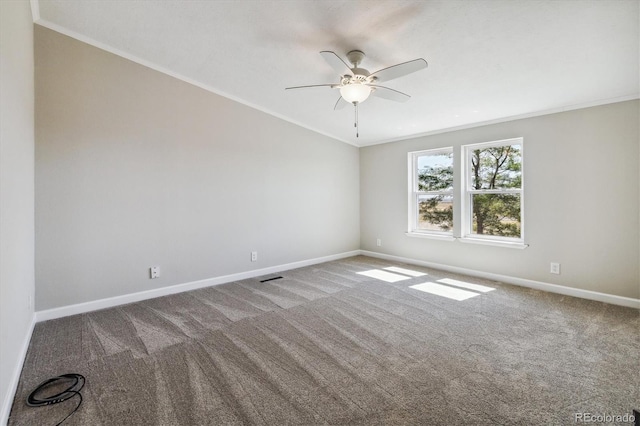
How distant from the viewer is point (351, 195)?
19.8ft

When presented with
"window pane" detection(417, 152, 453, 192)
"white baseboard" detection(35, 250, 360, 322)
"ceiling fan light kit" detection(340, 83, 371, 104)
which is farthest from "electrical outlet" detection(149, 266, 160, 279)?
"window pane" detection(417, 152, 453, 192)

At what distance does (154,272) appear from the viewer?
360cm

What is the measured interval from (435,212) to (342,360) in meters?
3.57

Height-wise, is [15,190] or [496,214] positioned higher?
[15,190]

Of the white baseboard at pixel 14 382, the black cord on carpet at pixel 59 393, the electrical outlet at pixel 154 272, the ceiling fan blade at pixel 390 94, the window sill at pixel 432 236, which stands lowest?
the black cord on carpet at pixel 59 393

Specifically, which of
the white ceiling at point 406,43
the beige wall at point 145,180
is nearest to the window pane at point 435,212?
the white ceiling at point 406,43

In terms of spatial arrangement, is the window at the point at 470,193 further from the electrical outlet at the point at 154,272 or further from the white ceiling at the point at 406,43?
the electrical outlet at the point at 154,272

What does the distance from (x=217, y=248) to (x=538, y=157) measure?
4472mm

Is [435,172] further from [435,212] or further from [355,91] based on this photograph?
[355,91]

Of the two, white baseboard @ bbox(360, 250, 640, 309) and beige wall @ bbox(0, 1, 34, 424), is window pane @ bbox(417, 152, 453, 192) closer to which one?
white baseboard @ bbox(360, 250, 640, 309)

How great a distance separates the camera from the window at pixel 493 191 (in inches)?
163

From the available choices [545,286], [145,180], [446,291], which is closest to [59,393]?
[145,180]

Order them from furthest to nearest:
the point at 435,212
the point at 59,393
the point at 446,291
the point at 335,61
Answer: the point at 435,212
the point at 446,291
the point at 335,61
the point at 59,393

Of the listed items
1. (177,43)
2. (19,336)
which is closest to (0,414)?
(19,336)
